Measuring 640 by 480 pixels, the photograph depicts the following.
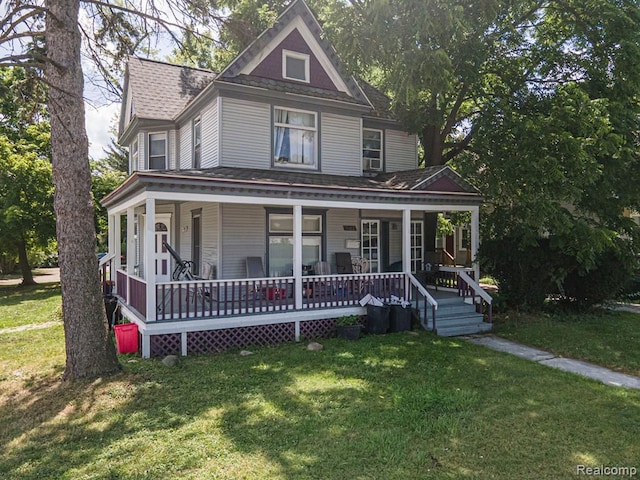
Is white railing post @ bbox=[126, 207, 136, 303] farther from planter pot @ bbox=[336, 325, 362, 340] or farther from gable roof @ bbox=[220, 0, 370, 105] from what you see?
planter pot @ bbox=[336, 325, 362, 340]

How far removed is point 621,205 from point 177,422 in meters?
12.6

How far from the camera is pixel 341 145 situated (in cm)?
1354

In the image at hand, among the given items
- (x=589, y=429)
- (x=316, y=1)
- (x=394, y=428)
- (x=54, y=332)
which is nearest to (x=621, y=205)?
(x=589, y=429)

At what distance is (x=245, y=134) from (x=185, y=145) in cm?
299

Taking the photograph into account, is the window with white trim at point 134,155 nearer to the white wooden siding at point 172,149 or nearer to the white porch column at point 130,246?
the white wooden siding at point 172,149

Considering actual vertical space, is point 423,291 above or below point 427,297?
above

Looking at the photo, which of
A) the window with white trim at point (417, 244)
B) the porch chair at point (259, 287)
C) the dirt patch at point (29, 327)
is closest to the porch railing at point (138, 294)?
the porch chair at point (259, 287)

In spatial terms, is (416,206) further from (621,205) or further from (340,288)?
(621,205)

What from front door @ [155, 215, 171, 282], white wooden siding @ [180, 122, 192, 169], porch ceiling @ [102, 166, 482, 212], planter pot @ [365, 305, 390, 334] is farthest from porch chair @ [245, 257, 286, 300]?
white wooden siding @ [180, 122, 192, 169]

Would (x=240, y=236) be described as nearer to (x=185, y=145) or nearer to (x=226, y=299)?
(x=226, y=299)

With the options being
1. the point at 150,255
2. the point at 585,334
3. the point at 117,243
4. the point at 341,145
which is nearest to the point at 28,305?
the point at 117,243

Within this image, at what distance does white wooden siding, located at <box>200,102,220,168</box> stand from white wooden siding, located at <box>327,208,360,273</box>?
3624mm

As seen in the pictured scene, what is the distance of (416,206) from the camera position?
1184cm

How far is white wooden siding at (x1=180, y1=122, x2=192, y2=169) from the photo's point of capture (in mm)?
13672
